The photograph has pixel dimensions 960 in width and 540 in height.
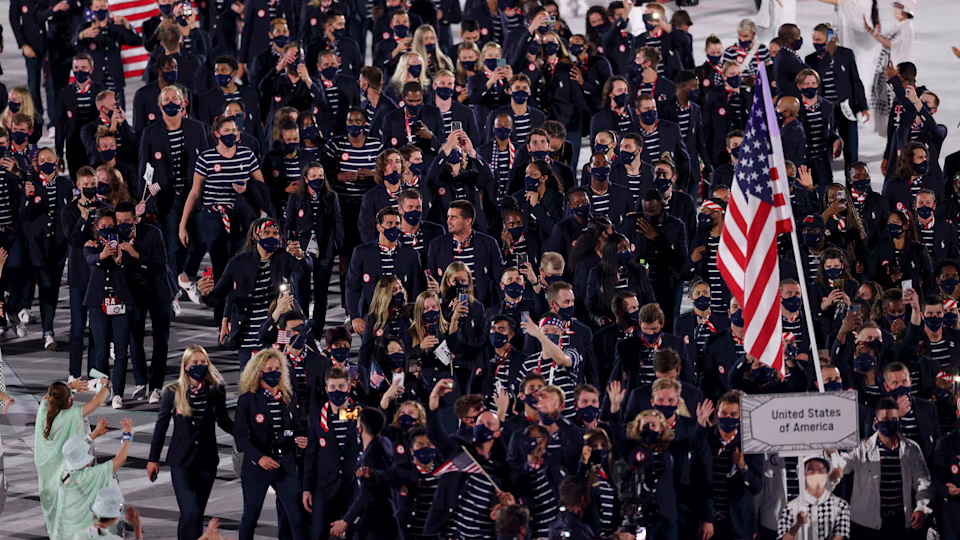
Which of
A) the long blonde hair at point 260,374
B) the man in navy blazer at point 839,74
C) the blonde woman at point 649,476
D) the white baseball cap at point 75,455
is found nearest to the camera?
the white baseball cap at point 75,455

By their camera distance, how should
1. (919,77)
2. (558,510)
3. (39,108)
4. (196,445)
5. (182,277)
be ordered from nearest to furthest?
1. (558,510)
2. (196,445)
3. (182,277)
4. (39,108)
5. (919,77)

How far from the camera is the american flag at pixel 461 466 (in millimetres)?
14258

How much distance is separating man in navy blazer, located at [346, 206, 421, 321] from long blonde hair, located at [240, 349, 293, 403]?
2226 mm

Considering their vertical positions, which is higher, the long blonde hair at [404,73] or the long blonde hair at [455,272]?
the long blonde hair at [404,73]

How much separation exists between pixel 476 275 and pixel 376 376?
6.66ft

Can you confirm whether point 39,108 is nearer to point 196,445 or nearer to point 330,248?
point 330,248

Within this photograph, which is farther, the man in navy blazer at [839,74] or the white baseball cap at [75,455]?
the man in navy blazer at [839,74]

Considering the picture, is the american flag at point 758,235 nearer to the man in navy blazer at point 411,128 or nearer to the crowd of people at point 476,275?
the crowd of people at point 476,275

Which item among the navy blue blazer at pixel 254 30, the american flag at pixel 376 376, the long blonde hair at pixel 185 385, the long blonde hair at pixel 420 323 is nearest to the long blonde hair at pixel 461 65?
the navy blue blazer at pixel 254 30

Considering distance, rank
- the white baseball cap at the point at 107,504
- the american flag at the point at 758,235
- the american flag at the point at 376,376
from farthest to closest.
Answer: the american flag at the point at 376,376
the american flag at the point at 758,235
the white baseball cap at the point at 107,504

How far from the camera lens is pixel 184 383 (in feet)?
50.1

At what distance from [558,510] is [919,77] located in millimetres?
16567

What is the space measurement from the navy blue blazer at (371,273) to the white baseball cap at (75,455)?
3.46m

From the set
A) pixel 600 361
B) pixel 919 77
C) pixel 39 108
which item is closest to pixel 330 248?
pixel 600 361
